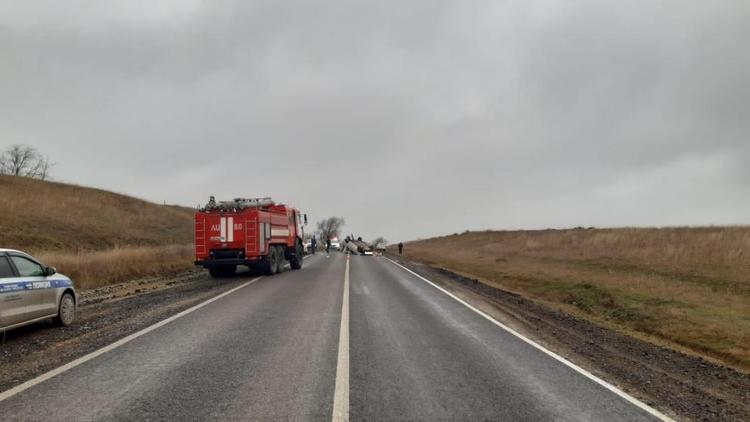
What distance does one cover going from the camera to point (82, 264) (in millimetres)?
19484

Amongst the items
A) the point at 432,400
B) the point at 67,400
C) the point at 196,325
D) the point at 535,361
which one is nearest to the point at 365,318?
the point at 196,325

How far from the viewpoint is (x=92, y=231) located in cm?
4028

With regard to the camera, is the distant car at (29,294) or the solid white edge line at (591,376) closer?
the solid white edge line at (591,376)

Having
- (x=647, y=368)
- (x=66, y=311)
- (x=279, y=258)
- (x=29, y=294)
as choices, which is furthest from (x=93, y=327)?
(x=279, y=258)

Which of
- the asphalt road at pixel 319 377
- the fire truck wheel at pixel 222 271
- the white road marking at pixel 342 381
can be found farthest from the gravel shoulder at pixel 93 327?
the fire truck wheel at pixel 222 271

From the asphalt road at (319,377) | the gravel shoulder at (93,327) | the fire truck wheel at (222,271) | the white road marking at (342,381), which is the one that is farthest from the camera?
the fire truck wheel at (222,271)

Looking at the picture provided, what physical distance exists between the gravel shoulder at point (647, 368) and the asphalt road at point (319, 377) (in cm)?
57

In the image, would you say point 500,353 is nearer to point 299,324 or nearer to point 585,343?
point 585,343

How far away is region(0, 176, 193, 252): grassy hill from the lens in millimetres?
31875

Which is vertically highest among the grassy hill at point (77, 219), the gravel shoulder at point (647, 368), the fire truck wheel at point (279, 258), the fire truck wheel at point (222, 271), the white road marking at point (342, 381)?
the grassy hill at point (77, 219)

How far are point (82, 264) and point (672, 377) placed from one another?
19.7m

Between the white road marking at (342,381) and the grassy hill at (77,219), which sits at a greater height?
the grassy hill at (77,219)

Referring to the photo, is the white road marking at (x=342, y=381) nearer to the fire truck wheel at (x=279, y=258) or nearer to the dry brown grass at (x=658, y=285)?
the dry brown grass at (x=658, y=285)

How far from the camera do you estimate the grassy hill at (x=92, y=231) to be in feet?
68.5
